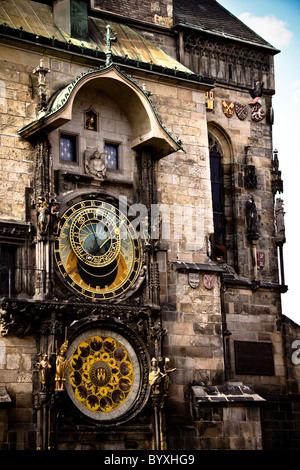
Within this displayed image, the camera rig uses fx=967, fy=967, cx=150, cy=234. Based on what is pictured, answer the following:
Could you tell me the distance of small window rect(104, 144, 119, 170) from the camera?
22.9 m

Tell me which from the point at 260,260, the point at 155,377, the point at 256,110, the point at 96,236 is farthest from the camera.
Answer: the point at 256,110

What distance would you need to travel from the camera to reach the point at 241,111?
2759 centimetres

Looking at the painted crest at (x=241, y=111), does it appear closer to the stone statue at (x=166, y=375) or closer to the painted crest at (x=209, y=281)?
the painted crest at (x=209, y=281)

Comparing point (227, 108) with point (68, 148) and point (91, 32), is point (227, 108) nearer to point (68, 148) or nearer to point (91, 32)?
point (91, 32)

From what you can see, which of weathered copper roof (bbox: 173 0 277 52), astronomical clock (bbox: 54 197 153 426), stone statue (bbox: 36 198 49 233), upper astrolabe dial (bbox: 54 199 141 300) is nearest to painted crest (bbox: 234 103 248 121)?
weathered copper roof (bbox: 173 0 277 52)

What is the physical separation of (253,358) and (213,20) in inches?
392

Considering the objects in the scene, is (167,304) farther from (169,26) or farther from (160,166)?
(169,26)

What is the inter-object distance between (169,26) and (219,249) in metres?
6.29

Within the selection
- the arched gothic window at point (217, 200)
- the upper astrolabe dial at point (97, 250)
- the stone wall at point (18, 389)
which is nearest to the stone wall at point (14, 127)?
the upper astrolabe dial at point (97, 250)

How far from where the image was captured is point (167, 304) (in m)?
22.6

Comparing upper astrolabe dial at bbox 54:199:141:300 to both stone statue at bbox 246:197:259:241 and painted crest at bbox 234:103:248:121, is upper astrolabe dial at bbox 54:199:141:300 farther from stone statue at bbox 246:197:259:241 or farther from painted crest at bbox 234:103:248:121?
painted crest at bbox 234:103:248:121

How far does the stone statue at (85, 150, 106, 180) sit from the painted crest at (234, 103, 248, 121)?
6.37 metres

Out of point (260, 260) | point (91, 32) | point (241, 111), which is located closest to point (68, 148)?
point (91, 32)

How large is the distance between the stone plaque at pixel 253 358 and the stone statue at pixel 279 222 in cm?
307
